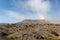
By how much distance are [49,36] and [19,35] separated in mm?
4834

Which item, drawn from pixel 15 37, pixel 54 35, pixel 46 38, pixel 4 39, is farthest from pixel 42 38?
pixel 4 39

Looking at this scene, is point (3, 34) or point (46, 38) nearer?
point (46, 38)

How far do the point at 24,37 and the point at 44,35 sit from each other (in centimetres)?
342

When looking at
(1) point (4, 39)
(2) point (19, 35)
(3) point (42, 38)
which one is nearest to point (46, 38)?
(3) point (42, 38)

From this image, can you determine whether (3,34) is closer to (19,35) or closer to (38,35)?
(19,35)

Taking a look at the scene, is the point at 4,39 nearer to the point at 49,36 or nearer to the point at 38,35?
the point at 38,35

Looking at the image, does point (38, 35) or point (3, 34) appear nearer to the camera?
point (38, 35)

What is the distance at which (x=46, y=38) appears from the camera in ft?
77.8

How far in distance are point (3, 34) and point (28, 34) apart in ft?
15.1

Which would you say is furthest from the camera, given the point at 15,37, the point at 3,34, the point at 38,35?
the point at 3,34

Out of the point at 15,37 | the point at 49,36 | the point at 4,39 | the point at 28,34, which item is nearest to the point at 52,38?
the point at 49,36

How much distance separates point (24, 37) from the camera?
74.9 ft

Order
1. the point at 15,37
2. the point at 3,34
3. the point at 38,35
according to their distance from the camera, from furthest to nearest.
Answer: the point at 3,34
the point at 38,35
the point at 15,37

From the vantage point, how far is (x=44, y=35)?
79.5 ft
